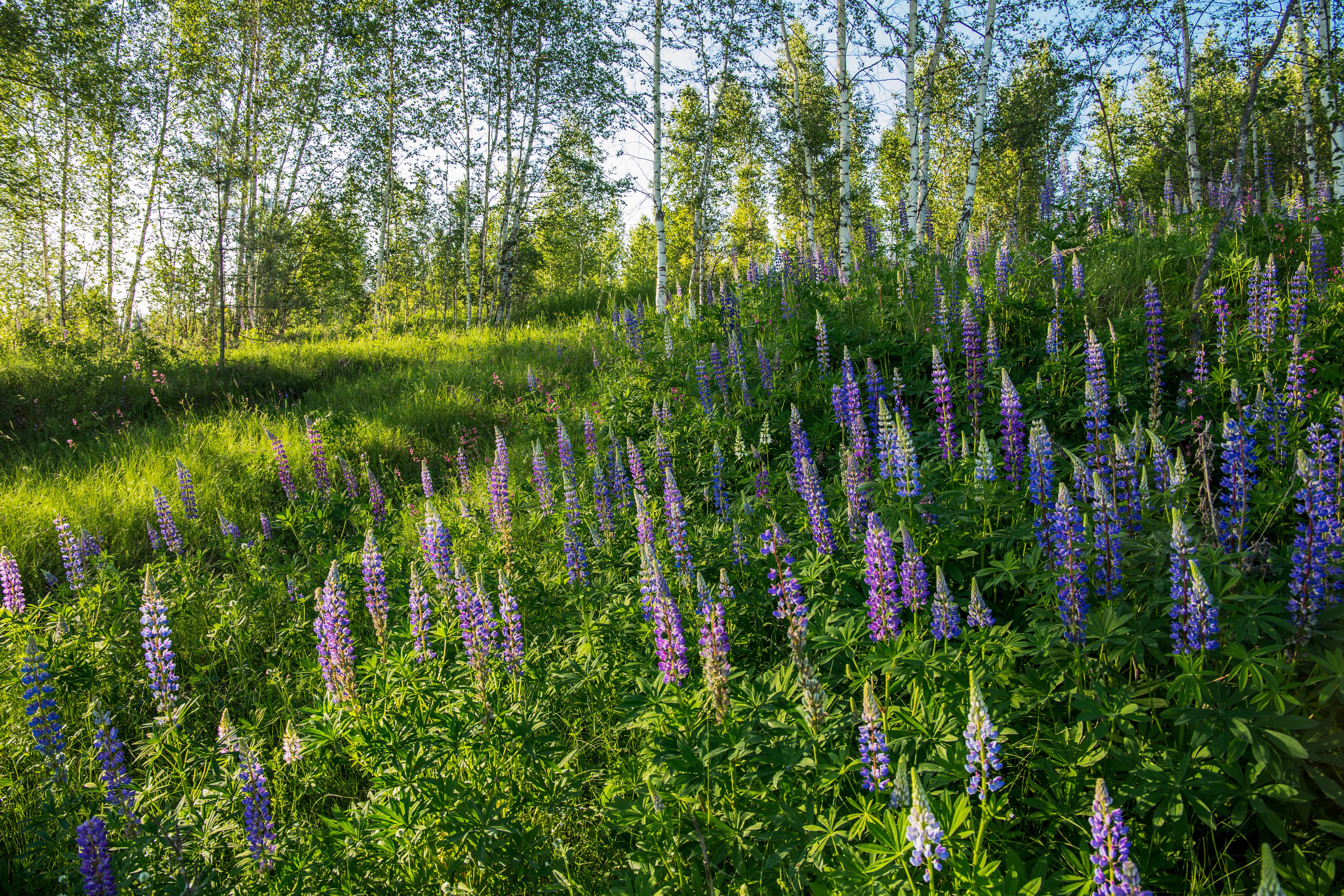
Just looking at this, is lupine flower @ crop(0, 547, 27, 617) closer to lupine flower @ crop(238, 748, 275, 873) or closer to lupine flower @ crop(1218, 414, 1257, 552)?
lupine flower @ crop(238, 748, 275, 873)

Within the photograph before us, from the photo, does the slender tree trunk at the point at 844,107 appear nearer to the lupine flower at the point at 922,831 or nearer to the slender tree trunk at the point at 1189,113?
the slender tree trunk at the point at 1189,113

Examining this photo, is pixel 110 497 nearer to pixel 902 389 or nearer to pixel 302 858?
pixel 302 858

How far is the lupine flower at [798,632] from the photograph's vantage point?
208cm

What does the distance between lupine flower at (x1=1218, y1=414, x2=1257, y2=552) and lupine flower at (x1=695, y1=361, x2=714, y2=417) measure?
3.41 meters

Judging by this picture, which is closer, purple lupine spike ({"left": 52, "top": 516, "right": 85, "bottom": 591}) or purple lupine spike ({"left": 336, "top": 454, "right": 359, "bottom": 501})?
purple lupine spike ({"left": 52, "top": 516, "right": 85, "bottom": 591})

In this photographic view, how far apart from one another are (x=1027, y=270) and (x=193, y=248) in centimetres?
2707

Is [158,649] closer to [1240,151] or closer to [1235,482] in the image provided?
[1235,482]

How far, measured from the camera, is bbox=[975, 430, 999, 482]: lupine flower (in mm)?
3207

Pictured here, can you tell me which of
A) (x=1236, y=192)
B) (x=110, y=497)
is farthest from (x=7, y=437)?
(x=1236, y=192)

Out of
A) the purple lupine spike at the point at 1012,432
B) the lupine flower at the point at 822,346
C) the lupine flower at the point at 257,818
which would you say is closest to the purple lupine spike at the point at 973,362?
the purple lupine spike at the point at 1012,432

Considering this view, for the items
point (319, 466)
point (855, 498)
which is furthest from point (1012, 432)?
point (319, 466)

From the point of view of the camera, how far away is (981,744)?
1735mm

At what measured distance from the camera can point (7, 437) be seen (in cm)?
796

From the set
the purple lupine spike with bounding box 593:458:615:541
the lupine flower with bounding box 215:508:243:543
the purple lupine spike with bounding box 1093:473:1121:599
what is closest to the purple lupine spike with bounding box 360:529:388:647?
the purple lupine spike with bounding box 593:458:615:541
